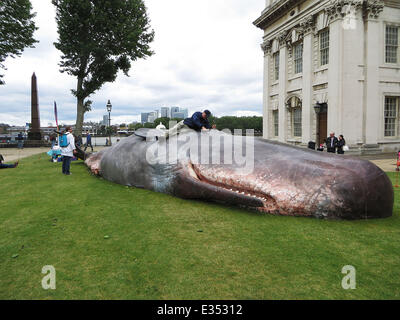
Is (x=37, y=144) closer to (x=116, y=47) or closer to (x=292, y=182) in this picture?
(x=116, y=47)

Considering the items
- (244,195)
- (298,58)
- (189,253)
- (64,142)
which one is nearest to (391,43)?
(298,58)

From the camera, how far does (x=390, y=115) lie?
67.0 feet

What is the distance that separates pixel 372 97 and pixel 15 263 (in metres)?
22.6

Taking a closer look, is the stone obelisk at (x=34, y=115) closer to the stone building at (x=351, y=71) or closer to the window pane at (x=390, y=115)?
the stone building at (x=351, y=71)

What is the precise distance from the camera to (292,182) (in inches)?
171

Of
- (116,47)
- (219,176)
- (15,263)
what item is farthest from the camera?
(116,47)

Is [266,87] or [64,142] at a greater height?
[266,87]

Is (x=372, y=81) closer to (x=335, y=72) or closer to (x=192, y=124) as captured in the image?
(x=335, y=72)

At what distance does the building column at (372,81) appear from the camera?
61.9ft

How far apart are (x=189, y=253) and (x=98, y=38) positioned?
26116mm

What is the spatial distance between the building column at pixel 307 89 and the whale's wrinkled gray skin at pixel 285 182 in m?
19.0

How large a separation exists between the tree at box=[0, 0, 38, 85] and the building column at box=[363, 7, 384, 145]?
2759cm
